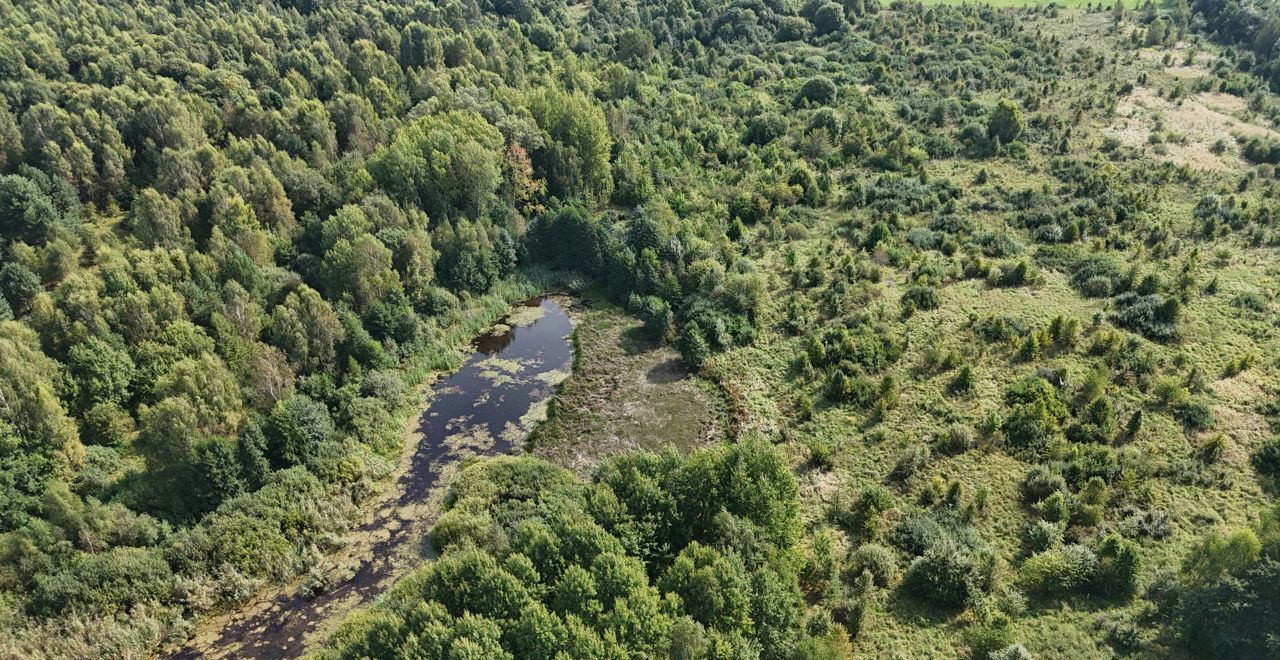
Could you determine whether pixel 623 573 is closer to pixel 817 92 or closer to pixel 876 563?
pixel 876 563

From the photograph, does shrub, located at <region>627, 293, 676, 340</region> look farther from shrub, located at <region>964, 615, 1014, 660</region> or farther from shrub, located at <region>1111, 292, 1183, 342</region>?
shrub, located at <region>1111, 292, 1183, 342</region>

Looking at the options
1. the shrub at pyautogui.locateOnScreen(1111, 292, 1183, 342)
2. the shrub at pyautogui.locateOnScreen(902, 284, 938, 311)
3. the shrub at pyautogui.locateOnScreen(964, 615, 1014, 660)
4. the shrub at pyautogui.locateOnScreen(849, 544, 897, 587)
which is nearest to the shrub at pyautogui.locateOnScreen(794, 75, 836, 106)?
the shrub at pyautogui.locateOnScreen(902, 284, 938, 311)

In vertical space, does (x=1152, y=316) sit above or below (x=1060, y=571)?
above

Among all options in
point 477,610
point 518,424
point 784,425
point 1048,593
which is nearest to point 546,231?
point 518,424

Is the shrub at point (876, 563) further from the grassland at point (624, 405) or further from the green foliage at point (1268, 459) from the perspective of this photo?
the green foliage at point (1268, 459)

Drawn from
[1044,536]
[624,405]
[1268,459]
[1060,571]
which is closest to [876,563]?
[1060,571]

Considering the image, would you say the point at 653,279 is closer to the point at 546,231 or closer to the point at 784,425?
the point at 546,231
